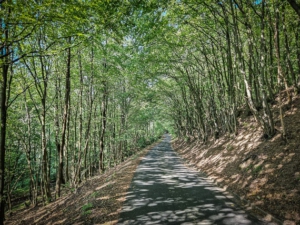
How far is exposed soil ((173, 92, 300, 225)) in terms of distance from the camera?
15.2 feet

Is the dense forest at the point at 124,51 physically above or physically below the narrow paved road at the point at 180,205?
above

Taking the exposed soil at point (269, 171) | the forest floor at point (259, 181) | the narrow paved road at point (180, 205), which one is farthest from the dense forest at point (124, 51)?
the narrow paved road at point (180, 205)

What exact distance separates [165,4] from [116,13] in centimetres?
264

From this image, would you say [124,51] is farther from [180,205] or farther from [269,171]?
[269,171]

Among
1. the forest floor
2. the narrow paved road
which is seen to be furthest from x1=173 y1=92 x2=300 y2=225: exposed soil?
the narrow paved road

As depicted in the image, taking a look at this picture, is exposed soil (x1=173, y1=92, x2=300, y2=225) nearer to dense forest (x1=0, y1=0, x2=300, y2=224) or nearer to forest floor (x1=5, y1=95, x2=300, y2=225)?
forest floor (x1=5, y1=95, x2=300, y2=225)

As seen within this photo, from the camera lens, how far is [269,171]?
19.9 feet

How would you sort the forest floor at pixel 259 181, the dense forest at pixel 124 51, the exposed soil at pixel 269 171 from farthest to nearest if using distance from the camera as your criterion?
1. the dense forest at pixel 124 51
2. the forest floor at pixel 259 181
3. the exposed soil at pixel 269 171

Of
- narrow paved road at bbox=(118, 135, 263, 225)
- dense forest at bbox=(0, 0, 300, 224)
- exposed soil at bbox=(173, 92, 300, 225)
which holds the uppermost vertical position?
dense forest at bbox=(0, 0, 300, 224)

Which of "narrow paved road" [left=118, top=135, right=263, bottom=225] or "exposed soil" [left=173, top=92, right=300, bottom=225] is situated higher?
"exposed soil" [left=173, top=92, right=300, bottom=225]

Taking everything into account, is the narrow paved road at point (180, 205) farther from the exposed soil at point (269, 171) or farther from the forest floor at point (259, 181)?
the exposed soil at point (269, 171)

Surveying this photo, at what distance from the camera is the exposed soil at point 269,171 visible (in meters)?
4.63

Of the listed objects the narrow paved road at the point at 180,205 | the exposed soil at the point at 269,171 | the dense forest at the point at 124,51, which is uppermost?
the dense forest at the point at 124,51

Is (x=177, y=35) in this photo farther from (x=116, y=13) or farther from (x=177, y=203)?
(x=177, y=203)
